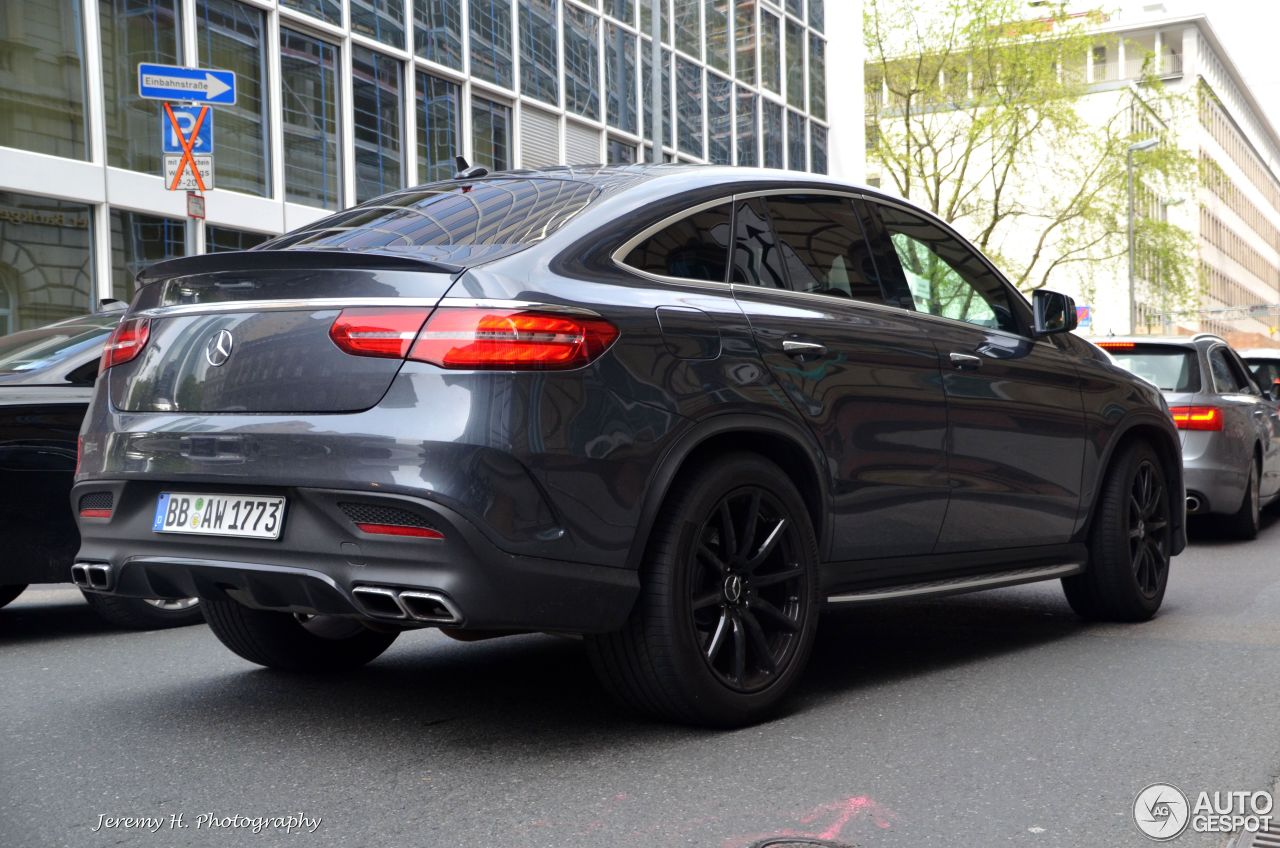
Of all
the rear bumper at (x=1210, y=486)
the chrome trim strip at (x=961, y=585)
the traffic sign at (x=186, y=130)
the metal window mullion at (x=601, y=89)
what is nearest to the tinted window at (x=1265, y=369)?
the rear bumper at (x=1210, y=486)

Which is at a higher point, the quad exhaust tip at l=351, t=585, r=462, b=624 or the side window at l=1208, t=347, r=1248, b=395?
the side window at l=1208, t=347, r=1248, b=395

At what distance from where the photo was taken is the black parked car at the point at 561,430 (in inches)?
157

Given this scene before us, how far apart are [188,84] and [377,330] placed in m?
7.77

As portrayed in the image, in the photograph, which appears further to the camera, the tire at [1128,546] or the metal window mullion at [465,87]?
the metal window mullion at [465,87]

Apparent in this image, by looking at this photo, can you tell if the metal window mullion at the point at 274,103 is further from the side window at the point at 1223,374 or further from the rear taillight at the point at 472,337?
the rear taillight at the point at 472,337

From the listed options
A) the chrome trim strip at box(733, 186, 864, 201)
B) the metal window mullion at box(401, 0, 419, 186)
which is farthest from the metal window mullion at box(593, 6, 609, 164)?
the chrome trim strip at box(733, 186, 864, 201)

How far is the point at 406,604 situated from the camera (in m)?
3.93

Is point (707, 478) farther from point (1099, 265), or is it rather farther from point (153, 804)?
point (1099, 265)

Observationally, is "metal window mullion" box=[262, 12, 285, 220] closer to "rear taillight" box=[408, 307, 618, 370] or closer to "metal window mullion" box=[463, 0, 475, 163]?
"metal window mullion" box=[463, 0, 475, 163]

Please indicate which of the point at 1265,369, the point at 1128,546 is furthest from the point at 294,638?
the point at 1265,369

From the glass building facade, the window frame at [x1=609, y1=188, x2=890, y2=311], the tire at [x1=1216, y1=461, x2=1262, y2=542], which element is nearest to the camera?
the window frame at [x1=609, y1=188, x2=890, y2=311]

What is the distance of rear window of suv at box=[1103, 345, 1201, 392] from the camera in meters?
11.0

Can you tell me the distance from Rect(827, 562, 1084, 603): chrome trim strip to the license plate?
5.94 feet

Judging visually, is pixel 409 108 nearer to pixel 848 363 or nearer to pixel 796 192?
pixel 796 192
